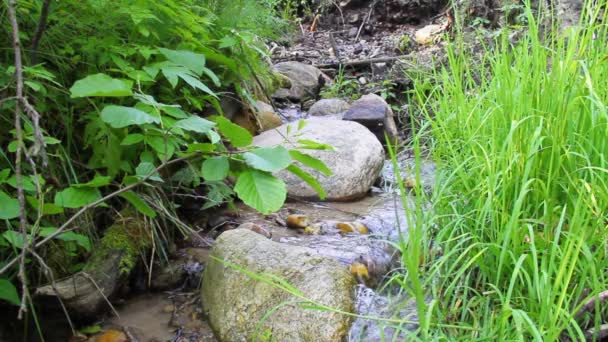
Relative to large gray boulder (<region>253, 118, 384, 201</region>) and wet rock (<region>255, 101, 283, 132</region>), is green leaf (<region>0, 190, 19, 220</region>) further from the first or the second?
wet rock (<region>255, 101, 283, 132</region>)

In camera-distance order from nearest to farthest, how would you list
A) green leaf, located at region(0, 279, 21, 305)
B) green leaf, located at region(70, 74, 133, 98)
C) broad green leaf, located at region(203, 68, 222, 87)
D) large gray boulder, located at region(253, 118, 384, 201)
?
green leaf, located at region(70, 74, 133, 98) → green leaf, located at region(0, 279, 21, 305) → broad green leaf, located at region(203, 68, 222, 87) → large gray boulder, located at region(253, 118, 384, 201)

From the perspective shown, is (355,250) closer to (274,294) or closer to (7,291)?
(274,294)

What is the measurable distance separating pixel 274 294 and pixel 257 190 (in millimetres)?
1125

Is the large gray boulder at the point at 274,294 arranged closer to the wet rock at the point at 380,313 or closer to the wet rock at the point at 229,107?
the wet rock at the point at 380,313

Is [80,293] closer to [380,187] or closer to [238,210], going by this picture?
[238,210]

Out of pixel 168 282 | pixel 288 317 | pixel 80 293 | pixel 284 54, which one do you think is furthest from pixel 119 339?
pixel 284 54

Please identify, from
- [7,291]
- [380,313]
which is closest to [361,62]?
[380,313]

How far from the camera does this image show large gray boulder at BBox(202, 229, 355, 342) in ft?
6.91

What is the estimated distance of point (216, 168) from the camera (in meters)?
1.21

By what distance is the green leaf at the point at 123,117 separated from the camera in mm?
1238

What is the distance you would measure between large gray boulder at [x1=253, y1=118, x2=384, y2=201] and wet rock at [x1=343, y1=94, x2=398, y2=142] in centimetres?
64

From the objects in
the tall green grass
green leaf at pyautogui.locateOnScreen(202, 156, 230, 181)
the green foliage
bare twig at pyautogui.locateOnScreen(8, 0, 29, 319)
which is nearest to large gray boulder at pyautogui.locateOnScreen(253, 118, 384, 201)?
the green foliage

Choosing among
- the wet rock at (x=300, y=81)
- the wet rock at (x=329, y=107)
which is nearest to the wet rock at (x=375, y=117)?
the wet rock at (x=329, y=107)

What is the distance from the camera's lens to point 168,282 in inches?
102
